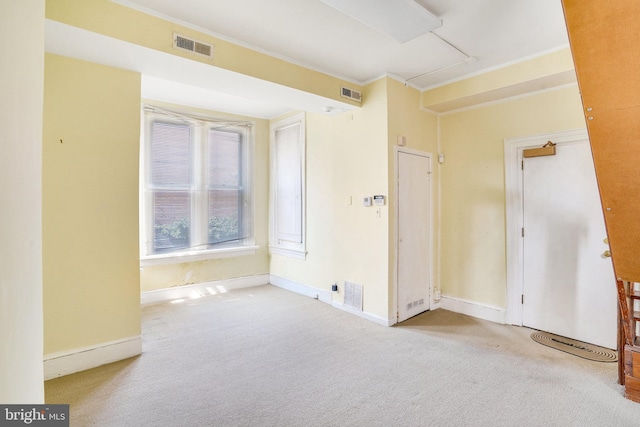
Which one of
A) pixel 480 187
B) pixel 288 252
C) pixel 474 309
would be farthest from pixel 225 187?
pixel 474 309

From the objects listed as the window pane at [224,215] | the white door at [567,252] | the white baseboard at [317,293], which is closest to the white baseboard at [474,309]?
the white door at [567,252]

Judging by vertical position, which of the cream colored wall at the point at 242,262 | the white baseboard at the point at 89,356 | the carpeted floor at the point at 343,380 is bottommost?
the carpeted floor at the point at 343,380

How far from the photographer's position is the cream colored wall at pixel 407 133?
352cm

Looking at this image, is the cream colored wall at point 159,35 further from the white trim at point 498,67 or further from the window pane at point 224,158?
the window pane at point 224,158

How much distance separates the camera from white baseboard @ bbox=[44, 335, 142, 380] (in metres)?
2.45

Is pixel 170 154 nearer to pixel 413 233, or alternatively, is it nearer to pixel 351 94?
pixel 351 94

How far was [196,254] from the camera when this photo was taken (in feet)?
15.4

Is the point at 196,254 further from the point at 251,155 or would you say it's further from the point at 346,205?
the point at 346,205

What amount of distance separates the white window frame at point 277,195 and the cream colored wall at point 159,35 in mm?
1537

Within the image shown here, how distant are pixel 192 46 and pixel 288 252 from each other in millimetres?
3281

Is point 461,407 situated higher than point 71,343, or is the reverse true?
point 71,343

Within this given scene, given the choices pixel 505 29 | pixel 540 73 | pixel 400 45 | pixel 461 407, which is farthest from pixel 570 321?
pixel 400 45

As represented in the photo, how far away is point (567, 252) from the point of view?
10.3ft

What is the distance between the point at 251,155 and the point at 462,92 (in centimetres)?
334
